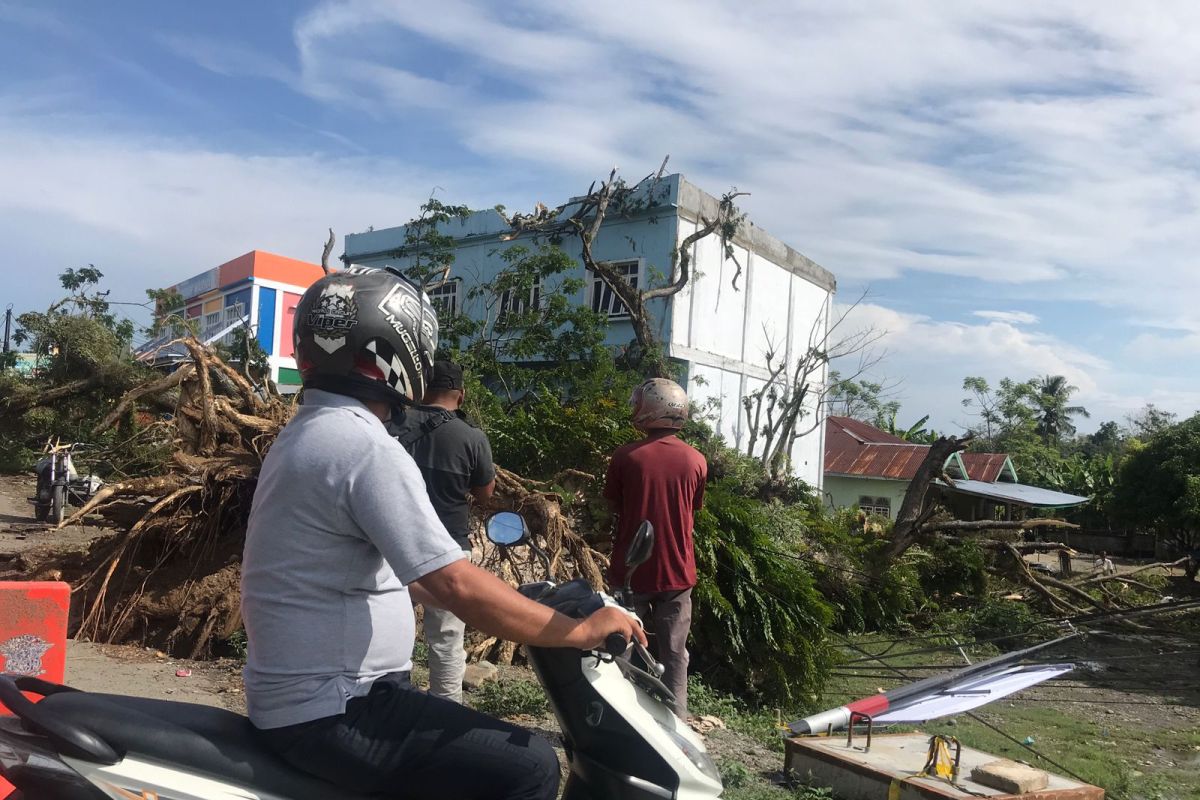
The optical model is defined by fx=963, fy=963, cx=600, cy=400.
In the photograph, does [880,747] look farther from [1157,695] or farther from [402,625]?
[1157,695]

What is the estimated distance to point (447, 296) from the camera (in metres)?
22.2

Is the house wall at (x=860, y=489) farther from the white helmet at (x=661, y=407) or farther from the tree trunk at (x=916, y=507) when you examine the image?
→ the white helmet at (x=661, y=407)

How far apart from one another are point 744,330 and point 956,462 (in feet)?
37.1

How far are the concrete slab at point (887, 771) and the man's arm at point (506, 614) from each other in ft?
8.35

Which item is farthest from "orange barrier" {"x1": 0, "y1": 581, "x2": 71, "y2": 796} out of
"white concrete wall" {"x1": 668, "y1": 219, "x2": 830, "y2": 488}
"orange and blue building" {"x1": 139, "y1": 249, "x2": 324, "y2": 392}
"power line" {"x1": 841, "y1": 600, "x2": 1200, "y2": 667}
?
"orange and blue building" {"x1": 139, "y1": 249, "x2": 324, "y2": 392}

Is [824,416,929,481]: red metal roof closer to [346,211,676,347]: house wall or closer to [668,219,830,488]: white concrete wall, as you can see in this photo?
[668,219,830,488]: white concrete wall

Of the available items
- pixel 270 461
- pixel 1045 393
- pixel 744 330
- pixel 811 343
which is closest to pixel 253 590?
pixel 270 461

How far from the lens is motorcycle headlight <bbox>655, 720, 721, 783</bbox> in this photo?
240 cm

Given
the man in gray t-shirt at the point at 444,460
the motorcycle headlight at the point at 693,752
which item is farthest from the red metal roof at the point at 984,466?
the motorcycle headlight at the point at 693,752

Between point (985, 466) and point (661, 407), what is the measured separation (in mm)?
29156

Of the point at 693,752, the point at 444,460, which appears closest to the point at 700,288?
the point at 444,460

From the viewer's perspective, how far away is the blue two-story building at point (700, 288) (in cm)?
1928

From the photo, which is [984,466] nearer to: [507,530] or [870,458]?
[870,458]

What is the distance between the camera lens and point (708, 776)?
7.86 ft
